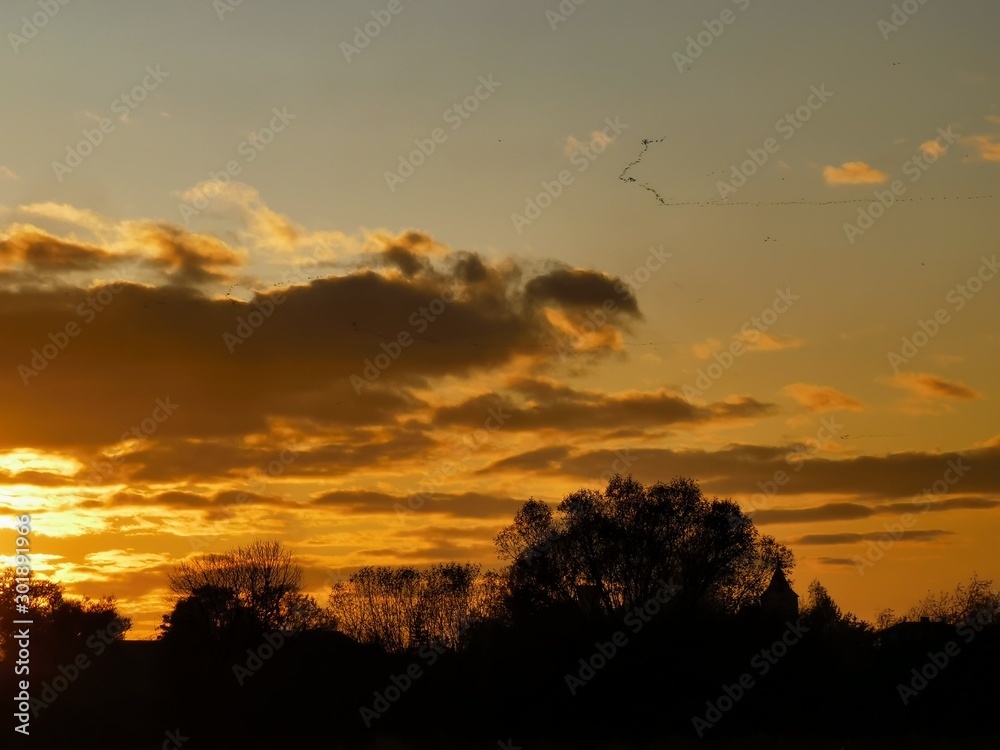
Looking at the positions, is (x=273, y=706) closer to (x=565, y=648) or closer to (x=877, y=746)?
(x=565, y=648)

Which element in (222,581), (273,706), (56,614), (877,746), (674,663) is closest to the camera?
(877,746)

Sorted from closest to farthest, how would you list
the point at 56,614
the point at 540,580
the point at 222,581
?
the point at 540,580, the point at 222,581, the point at 56,614

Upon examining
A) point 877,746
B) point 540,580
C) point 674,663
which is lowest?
point 877,746

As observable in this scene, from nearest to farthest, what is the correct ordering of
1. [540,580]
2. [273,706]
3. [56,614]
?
[273,706] < [540,580] < [56,614]

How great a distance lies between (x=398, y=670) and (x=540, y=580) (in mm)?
18831

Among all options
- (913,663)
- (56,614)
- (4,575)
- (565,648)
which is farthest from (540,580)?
(4,575)

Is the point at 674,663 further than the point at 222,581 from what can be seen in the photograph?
No

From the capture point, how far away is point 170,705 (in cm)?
6519

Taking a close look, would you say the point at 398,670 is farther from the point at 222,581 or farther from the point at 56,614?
the point at 56,614

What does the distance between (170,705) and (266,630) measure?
57.5 ft

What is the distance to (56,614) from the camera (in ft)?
319

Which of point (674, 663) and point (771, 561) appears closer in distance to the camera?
point (674, 663)

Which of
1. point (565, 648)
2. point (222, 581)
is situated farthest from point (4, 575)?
point (565, 648)

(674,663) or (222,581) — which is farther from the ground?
(222,581)
